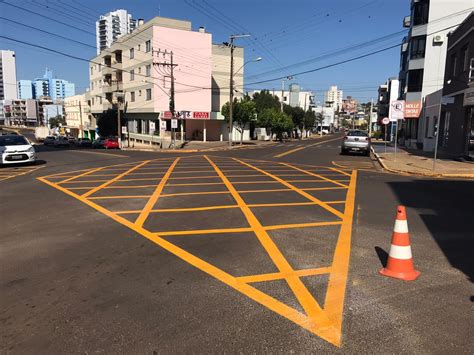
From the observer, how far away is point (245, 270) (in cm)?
485

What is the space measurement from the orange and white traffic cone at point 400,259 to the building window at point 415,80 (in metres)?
40.5

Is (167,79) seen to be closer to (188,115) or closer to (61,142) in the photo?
(188,115)

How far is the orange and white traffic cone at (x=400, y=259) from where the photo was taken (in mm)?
4672

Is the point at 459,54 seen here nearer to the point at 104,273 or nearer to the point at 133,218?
the point at 133,218

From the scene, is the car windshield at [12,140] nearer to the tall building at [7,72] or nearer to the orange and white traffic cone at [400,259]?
the orange and white traffic cone at [400,259]

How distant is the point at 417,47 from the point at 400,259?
42099 mm

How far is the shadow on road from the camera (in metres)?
5.54

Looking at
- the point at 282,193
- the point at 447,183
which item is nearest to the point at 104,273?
the point at 282,193

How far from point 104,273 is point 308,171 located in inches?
477

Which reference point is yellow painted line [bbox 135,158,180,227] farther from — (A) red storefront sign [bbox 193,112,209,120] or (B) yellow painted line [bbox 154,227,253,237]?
(A) red storefront sign [bbox 193,112,209,120]

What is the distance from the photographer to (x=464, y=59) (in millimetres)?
23016

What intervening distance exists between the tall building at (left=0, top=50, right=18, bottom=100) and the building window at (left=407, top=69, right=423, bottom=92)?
11861cm

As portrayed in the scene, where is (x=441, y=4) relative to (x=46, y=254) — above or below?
above

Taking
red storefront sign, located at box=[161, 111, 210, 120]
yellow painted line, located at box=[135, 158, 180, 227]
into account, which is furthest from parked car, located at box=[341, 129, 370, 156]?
red storefront sign, located at box=[161, 111, 210, 120]
